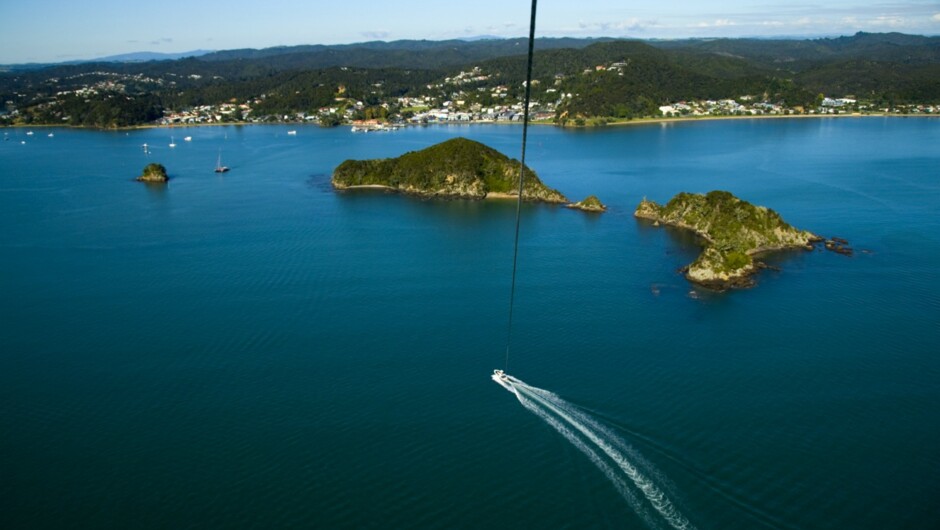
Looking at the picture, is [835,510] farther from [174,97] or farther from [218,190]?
[174,97]

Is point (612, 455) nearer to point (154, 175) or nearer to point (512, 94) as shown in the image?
point (154, 175)

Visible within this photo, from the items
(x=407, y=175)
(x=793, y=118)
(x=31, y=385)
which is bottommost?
(x=31, y=385)

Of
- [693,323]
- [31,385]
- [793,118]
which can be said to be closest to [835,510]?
[693,323]

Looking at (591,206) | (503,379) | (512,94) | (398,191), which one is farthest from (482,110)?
(503,379)

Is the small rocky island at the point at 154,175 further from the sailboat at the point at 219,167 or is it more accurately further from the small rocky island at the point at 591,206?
the small rocky island at the point at 591,206

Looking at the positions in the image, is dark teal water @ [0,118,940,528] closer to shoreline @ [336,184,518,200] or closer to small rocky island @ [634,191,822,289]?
small rocky island @ [634,191,822,289]

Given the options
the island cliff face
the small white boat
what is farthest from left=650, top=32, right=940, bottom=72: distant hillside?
the small white boat
